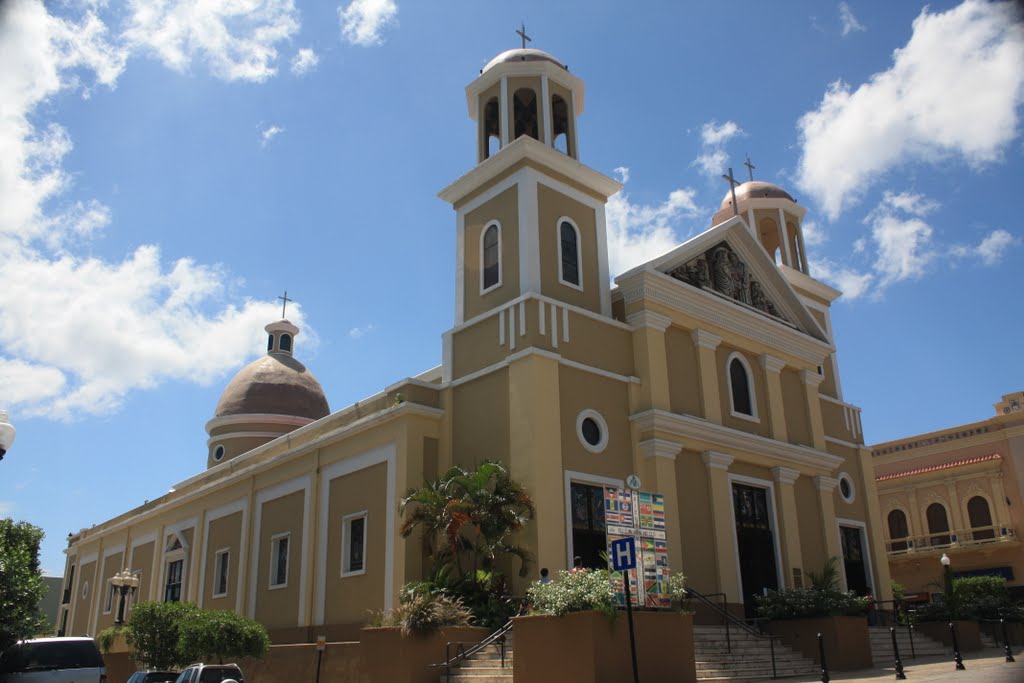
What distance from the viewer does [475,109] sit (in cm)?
2720

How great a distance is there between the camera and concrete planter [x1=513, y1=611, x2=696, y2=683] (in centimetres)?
1382

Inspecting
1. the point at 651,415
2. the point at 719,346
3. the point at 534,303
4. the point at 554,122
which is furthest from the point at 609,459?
the point at 554,122

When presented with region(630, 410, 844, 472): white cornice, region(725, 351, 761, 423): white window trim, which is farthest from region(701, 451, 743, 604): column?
region(725, 351, 761, 423): white window trim

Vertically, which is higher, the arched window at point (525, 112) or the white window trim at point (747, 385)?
the arched window at point (525, 112)

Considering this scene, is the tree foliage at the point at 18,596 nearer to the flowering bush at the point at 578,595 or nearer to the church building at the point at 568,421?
the flowering bush at the point at 578,595

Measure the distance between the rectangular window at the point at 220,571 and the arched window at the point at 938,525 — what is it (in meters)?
28.0

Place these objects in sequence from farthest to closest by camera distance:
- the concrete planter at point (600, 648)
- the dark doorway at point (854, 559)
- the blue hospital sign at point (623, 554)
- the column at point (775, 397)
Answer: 1. the dark doorway at point (854, 559)
2. the column at point (775, 397)
3. the concrete planter at point (600, 648)
4. the blue hospital sign at point (623, 554)

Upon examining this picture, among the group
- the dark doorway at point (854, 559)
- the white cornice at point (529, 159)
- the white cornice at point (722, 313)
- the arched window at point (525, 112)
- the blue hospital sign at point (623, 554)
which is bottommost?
the blue hospital sign at point (623, 554)

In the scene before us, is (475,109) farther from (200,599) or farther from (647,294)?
(200,599)

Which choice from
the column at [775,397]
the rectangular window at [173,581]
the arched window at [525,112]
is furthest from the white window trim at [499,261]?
the rectangular window at [173,581]

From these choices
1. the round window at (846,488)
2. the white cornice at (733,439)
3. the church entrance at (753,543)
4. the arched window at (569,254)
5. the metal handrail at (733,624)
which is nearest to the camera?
the metal handrail at (733,624)

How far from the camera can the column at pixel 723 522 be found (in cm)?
2284

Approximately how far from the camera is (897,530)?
39.2 m

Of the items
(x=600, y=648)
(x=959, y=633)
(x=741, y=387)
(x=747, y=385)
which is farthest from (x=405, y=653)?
(x=959, y=633)
